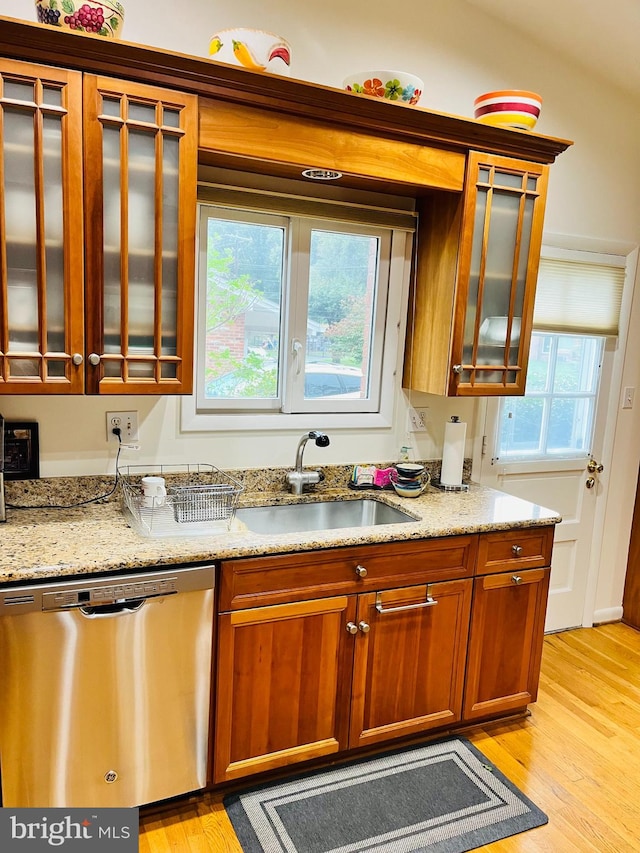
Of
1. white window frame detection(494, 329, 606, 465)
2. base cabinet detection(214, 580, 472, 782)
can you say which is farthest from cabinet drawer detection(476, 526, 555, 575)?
white window frame detection(494, 329, 606, 465)

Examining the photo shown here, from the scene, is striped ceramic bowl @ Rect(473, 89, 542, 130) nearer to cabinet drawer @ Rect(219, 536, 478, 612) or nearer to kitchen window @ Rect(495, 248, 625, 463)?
kitchen window @ Rect(495, 248, 625, 463)

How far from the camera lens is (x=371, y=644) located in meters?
2.12

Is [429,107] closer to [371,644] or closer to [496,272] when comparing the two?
[496,272]

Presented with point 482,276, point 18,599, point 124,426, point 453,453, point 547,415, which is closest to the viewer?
point 18,599

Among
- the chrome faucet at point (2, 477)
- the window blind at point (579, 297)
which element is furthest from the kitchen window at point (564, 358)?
the chrome faucet at point (2, 477)

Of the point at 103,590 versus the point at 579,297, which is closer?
the point at 103,590

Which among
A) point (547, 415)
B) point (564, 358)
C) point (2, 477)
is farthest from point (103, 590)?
point (564, 358)

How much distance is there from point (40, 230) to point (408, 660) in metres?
1.82

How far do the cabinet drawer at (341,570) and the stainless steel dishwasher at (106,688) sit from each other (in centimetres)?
12

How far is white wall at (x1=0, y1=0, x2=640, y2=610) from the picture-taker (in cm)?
214

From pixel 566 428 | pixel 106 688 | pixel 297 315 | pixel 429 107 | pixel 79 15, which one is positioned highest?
pixel 429 107

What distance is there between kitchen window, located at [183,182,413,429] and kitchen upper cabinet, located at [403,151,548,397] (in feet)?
0.61

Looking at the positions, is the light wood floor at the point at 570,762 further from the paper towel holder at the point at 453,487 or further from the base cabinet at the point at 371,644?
the paper towel holder at the point at 453,487

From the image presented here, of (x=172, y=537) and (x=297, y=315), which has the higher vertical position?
(x=297, y=315)
